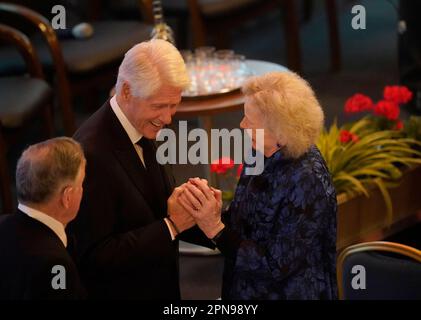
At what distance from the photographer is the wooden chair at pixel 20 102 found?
4.16 metres

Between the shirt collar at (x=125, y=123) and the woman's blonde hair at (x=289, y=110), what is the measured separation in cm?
35

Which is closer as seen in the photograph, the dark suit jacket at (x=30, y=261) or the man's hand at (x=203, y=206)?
the dark suit jacket at (x=30, y=261)

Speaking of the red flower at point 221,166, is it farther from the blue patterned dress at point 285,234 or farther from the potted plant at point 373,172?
the blue patterned dress at point 285,234

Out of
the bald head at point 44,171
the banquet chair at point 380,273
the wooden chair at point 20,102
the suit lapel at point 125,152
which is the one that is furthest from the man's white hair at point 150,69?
the wooden chair at point 20,102

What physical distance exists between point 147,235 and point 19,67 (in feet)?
7.99

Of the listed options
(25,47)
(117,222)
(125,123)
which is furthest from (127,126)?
(25,47)

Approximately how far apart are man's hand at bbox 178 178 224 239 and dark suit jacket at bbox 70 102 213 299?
0.30ft

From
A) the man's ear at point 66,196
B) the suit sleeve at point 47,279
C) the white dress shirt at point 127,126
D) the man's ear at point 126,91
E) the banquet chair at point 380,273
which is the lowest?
the banquet chair at point 380,273

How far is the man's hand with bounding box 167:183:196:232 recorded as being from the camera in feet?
8.63

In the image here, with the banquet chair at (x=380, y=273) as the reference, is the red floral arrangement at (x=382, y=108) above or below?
above

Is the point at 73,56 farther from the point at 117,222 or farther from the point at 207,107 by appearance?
the point at 117,222

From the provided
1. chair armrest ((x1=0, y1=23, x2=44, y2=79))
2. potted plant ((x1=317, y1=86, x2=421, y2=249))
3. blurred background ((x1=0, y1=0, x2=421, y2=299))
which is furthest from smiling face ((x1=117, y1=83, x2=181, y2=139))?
chair armrest ((x1=0, y1=23, x2=44, y2=79))

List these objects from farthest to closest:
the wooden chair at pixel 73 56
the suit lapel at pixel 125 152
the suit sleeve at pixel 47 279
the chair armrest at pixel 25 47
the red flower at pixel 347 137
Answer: the wooden chair at pixel 73 56 < the chair armrest at pixel 25 47 < the red flower at pixel 347 137 < the suit lapel at pixel 125 152 < the suit sleeve at pixel 47 279
